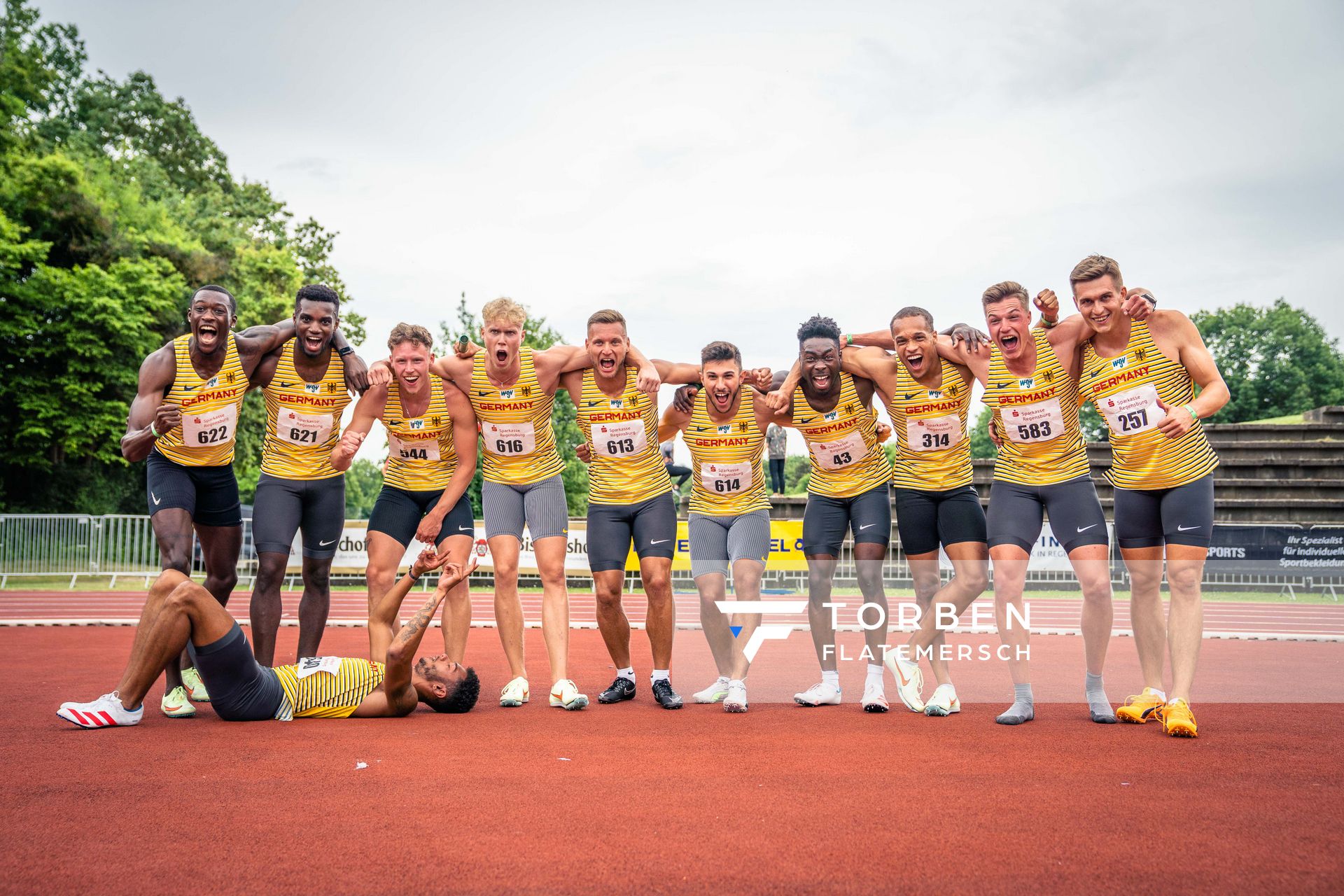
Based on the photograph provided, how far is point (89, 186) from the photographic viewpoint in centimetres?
3000

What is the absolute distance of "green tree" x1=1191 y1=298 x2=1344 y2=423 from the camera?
61.5 metres

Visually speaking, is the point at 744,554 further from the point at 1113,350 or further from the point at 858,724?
the point at 1113,350

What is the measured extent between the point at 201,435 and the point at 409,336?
56.7 inches

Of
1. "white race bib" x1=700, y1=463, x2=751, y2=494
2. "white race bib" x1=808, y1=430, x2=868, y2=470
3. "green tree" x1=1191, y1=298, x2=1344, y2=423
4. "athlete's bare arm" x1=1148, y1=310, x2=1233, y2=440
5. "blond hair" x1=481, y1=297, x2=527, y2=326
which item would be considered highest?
"green tree" x1=1191, y1=298, x2=1344, y2=423

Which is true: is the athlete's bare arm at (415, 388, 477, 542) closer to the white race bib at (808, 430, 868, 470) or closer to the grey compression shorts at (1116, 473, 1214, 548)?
the white race bib at (808, 430, 868, 470)

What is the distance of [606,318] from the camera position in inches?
256

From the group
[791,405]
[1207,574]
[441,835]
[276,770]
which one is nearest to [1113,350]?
[791,405]

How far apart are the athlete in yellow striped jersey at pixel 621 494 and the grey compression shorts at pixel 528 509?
236mm

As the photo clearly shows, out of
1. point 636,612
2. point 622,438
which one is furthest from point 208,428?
point 636,612

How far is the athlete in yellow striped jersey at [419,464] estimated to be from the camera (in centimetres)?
652

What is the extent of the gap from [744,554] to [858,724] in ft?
4.48

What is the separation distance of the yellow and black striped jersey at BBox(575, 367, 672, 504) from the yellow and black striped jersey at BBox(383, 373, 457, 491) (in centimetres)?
97

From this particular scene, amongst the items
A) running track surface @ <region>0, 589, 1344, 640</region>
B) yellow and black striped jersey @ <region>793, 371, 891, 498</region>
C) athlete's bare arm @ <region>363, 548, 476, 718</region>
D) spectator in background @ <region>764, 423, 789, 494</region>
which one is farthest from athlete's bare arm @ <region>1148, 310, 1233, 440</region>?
spectator in background @ <region>764, 423, 789, 494</region>

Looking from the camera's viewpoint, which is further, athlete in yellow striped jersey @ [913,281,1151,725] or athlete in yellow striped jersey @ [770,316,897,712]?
athlete in yellow striped jersey @ [770,316,897,712]
